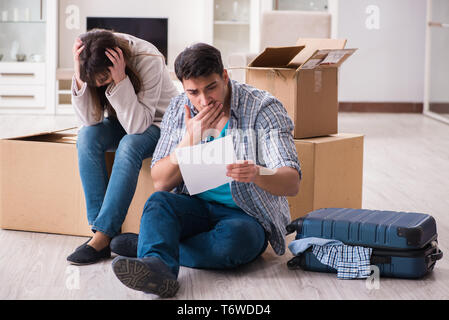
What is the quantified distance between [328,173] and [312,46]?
551 mm

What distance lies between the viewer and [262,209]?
1872mm

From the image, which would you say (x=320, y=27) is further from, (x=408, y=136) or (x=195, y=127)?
(x=195, y=127)

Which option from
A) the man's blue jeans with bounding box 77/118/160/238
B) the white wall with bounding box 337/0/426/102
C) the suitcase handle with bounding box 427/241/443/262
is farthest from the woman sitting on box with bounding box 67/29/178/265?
the white wall with bounding box 337/0/426/102

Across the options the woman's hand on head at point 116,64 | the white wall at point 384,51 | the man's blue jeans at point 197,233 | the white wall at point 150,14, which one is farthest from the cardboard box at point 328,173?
the white wall at point 384,51

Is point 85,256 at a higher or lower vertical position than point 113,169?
lower

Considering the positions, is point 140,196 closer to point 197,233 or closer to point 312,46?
point 197,233

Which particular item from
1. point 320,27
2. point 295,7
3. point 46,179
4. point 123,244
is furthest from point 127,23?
point 123,244

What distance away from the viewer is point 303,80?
2443 mm

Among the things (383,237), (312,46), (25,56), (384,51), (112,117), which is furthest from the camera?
(384,51)

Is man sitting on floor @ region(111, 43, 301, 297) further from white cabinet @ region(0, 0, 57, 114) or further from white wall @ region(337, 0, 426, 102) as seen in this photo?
white wall @ region(337, 0, 426, 102)

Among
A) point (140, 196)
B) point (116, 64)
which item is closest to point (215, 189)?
point (140, 196)

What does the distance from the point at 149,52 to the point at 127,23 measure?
14.1 feet

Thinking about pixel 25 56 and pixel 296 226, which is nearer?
pixel 296 226

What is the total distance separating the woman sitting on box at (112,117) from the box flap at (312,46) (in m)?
0.52
